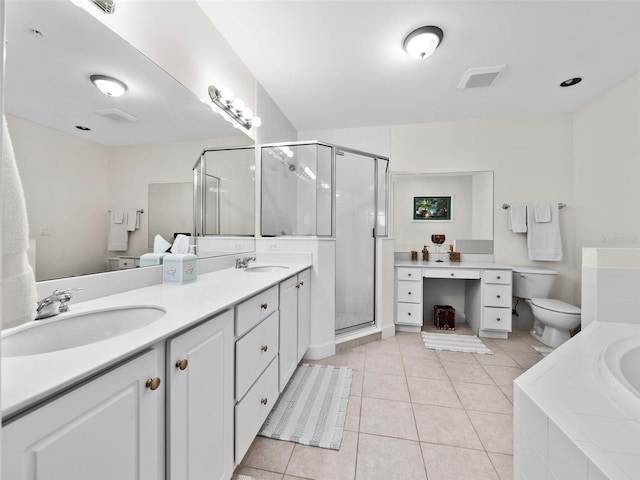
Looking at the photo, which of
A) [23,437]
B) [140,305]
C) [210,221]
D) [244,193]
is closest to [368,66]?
[244,193]

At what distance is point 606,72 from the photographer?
2.37 m

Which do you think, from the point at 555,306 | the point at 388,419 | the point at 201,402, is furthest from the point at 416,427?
the point at 555,306

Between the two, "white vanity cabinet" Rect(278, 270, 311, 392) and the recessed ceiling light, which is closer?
"white vanity cabinet" Rect(278, 270, 311, 392)

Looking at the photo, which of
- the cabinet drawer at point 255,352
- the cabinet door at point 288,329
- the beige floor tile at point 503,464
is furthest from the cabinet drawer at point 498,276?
the cabinet drawer at point 255,352

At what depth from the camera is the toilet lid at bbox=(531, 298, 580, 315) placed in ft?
8.29

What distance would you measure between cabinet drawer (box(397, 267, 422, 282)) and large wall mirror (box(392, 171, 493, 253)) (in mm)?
605

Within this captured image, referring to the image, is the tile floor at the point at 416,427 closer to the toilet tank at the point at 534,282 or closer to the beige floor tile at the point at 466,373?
the beige floor tile at the point at 466,373

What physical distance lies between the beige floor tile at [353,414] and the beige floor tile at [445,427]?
343mm

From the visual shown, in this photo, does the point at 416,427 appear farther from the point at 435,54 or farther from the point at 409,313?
the point at 435,54

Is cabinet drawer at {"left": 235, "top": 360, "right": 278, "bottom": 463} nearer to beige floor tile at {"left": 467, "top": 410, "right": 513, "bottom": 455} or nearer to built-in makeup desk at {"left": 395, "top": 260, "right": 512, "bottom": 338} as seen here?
beige floor tile at {"left": 467, "top": 410, "right": 513, "bottom": 455}

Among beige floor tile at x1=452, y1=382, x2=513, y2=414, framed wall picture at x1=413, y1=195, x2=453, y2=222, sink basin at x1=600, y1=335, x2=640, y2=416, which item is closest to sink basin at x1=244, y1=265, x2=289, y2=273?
beige floor tile at x1=452, y1=382, x2=513, y2=414

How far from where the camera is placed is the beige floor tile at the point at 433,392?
1.79 meters

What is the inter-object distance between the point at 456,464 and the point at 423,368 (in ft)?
3.16

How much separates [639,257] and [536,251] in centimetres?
167
